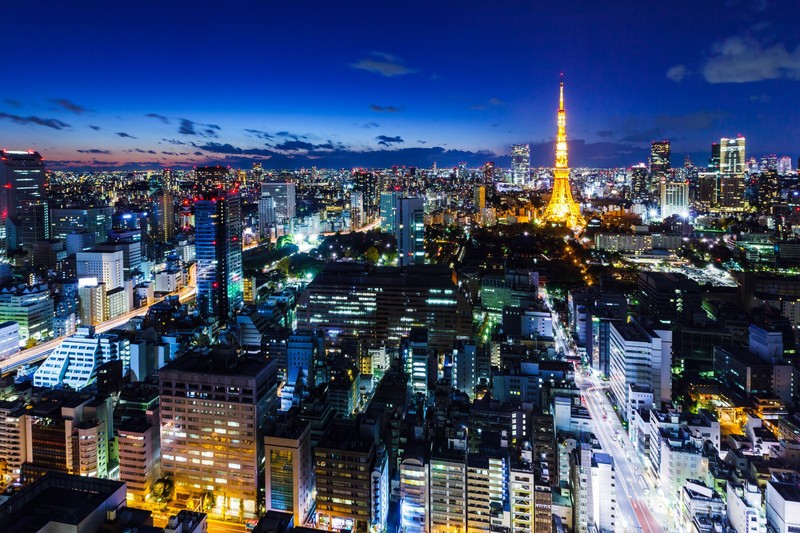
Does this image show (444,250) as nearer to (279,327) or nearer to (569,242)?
(569,242)

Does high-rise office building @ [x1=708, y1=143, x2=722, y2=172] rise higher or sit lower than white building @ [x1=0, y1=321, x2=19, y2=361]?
higher

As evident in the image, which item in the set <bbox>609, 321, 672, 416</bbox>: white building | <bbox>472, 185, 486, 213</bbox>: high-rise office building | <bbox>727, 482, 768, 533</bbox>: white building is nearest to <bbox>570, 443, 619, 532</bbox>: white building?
<bbox>727, 482, 768, 533</bbox>: white building

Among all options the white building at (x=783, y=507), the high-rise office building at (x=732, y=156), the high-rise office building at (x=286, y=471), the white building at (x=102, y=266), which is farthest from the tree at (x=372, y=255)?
the high-rise office building at (x=732, y=156)

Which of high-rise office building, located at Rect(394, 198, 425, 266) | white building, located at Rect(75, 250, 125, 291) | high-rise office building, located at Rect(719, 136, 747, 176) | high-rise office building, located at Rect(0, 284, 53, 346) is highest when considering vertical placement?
high-rise office building, located at Rect(719, 136, 747, 176)

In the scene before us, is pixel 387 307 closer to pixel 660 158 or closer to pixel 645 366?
pixel 645 366

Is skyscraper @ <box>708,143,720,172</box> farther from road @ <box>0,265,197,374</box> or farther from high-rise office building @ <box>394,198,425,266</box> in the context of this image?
road @ <box>0,265,197,374</box>

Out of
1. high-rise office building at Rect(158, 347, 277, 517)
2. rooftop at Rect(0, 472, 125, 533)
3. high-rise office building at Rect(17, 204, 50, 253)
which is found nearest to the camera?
rooftop at Rect(0, 472, 125, 533)

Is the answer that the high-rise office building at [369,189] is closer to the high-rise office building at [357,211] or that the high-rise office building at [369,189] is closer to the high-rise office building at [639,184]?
the high-rise office building at [357,211]
